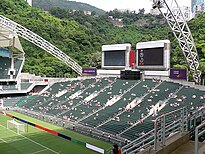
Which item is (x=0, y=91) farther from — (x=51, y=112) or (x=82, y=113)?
(x=82, y=113)

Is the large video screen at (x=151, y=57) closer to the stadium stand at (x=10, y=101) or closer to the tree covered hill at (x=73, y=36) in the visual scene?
the tree covered hill at (x=73, y=36)

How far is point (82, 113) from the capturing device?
84.0ft

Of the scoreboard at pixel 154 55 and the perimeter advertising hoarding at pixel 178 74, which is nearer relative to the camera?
the perimeter advertising hoarding at pixel 178 74

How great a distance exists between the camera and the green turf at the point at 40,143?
666 inches

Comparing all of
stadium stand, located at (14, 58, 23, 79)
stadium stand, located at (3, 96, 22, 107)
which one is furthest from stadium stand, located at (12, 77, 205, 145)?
stadium stand, located at (14, 58, 23, 79)

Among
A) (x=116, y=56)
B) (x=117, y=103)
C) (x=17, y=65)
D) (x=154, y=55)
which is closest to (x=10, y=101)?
(x=17, y=65)

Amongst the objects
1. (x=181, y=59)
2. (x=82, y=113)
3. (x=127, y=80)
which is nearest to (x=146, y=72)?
(x=127, y=80)

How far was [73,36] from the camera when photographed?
234ft

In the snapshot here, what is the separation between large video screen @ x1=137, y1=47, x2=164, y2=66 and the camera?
2758 centimetres

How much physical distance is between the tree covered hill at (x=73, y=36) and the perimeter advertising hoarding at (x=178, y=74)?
1448cm

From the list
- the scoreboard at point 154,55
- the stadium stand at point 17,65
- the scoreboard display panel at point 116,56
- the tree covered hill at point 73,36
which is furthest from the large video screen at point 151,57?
the stadium stand at point 17,65

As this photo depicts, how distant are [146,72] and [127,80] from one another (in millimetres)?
2683

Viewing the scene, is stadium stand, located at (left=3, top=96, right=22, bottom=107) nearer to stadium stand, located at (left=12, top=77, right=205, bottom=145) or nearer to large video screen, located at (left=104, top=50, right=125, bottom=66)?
stadium stand, located at (left=12, top=77, right=205, bottom=145)

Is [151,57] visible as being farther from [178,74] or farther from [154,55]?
[178,74]
